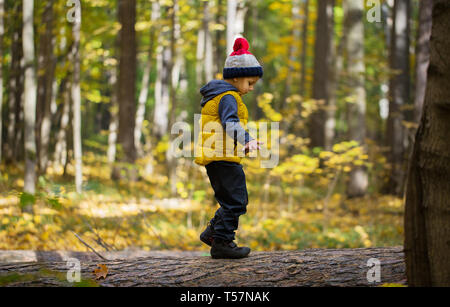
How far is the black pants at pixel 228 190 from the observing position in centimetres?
357

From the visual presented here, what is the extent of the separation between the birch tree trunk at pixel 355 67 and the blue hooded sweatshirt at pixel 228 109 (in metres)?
7.95

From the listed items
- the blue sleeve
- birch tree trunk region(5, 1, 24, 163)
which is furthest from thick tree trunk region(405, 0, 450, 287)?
birch tree trunk region(5, 1, 24, 163)

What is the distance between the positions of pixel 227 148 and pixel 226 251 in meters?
0.82

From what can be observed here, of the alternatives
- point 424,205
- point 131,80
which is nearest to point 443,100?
point 424,205

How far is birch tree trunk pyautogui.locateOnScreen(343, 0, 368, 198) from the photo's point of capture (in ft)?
36.1

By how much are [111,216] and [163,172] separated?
9.91 metres

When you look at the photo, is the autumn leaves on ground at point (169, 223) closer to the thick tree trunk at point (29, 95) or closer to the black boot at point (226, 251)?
the thick tree trunk at point (29, 95)

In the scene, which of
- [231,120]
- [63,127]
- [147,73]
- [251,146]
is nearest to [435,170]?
[251,146]

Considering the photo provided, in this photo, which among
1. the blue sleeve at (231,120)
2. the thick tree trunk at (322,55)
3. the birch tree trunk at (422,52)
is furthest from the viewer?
the thick tree trunk at (322,55)

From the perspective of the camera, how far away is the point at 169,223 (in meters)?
8.80

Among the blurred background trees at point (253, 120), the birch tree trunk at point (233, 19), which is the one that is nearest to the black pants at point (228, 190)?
the blurred background trees at point (253, 120)

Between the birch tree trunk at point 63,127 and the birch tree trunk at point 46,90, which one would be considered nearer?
the birch tree trunk at point 46,90

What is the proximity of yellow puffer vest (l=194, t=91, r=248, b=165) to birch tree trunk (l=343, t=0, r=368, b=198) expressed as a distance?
8034mm
